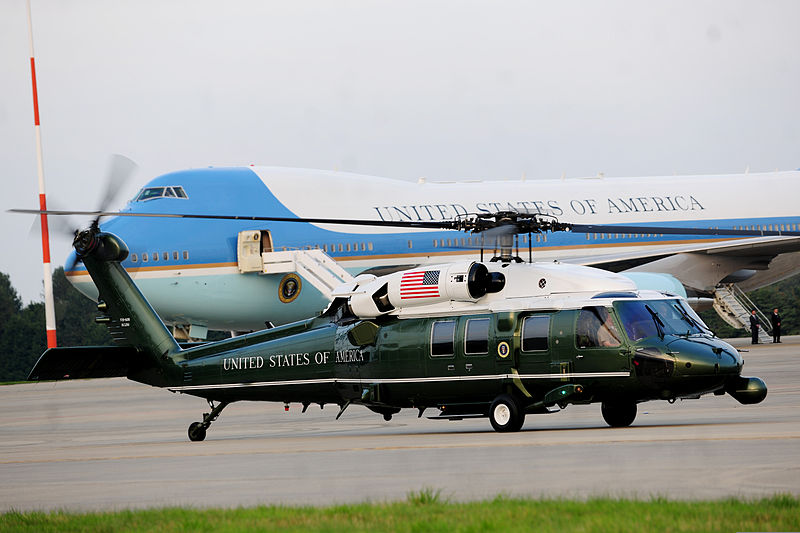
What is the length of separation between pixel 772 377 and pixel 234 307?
18427 mm

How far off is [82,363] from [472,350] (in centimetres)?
725

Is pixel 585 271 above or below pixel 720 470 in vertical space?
above

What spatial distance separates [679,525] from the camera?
27.9ft

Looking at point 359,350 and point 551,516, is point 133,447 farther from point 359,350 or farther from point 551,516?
point 551,516

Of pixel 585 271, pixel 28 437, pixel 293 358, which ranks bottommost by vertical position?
pixel 28 437

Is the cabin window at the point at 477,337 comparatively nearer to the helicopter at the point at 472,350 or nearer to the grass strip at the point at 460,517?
the helicopter at the point at 472,350

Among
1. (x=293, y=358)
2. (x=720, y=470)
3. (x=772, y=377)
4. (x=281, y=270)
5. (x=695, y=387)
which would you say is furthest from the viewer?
(x=281, y=270)

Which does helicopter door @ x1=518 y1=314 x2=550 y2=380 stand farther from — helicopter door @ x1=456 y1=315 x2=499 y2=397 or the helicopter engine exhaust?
the helicopter engine exhaust

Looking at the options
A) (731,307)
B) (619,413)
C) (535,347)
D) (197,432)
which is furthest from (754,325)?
(197,432)

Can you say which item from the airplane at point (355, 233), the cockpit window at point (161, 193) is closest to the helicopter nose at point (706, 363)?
the airplane at point (355, 233)

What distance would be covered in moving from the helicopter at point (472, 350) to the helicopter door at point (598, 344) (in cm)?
1

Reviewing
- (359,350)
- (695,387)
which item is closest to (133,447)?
(359,350)

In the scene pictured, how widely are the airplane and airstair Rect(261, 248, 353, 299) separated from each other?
4 cm

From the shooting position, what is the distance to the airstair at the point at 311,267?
36.2 meters
